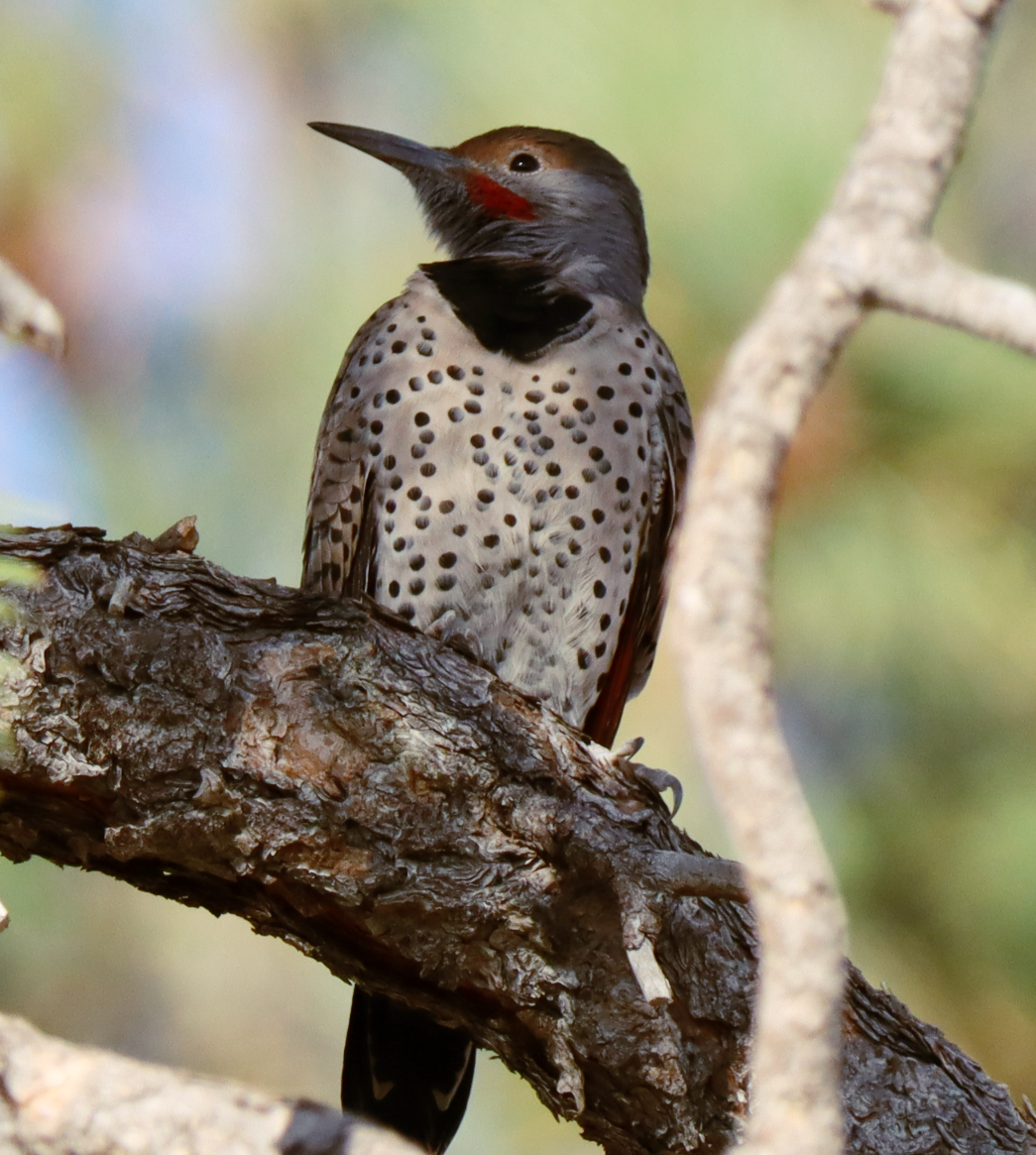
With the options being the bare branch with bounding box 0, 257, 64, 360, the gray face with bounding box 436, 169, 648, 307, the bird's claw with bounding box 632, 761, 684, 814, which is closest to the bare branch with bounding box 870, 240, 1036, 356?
the bare branch with bounding box 0, 257, 64, 360

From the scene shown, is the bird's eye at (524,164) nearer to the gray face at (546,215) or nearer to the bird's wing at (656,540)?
the gray face at (546,215)

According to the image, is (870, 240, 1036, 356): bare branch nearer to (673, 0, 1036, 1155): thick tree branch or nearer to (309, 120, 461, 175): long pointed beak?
(673, 0, 1036, 1155): thick tree branch

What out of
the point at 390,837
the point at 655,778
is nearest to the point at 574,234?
the point at 655,778

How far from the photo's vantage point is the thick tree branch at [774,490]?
0.98 metres

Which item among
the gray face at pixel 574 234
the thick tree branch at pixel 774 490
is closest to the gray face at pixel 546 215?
the gray face at pixel 574 234

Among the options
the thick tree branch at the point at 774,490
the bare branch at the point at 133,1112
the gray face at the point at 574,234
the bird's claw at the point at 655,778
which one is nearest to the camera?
the thick tree branch at the point at 774,490

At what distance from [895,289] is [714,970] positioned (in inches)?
52.2

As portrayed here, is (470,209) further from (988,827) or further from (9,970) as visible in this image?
(9,970)

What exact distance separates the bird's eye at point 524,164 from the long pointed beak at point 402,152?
136 millimetres

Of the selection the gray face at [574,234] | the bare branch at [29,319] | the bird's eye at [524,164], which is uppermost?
the bird's eye at [524,164]

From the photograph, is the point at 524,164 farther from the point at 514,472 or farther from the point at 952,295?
the point at 952,295

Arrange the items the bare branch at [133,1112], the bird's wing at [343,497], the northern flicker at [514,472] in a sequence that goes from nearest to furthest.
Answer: the bare branch at [133,1112] < the northern flicker at [514,472] < the bird's wing at [343,497]

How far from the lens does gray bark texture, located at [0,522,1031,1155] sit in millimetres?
2000

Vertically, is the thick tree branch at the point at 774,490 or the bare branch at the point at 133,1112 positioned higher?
the thick tree branch at the point at 774,490
